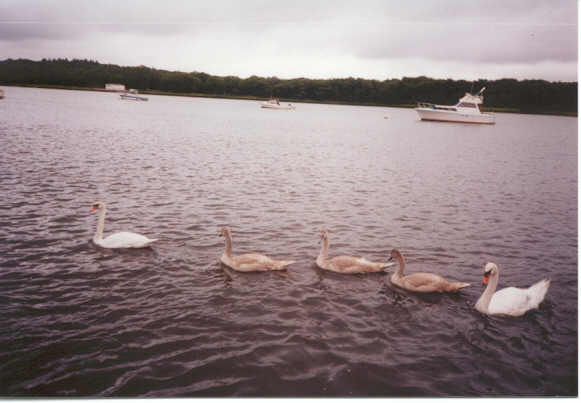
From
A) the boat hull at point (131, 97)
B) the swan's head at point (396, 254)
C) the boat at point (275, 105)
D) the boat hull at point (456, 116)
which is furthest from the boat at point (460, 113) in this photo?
the boat hull at point (131, 97)

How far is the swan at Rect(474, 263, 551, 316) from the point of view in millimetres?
7844

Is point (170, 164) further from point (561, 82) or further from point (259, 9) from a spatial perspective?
point (561, 82)

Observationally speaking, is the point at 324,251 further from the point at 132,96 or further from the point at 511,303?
the point at 132,96

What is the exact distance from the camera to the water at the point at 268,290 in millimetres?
5883

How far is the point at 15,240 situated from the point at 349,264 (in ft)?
27.5

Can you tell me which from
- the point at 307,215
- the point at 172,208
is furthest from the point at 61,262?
the point at 307,215

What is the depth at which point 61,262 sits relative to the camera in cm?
901

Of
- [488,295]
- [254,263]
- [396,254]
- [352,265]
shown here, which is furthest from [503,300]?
[254,263]

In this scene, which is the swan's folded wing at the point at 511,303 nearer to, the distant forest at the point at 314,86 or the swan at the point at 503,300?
the swan at the point at 503,300

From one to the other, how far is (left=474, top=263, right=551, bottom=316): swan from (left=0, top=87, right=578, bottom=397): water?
0.25 metres

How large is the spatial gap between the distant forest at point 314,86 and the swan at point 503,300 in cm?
343

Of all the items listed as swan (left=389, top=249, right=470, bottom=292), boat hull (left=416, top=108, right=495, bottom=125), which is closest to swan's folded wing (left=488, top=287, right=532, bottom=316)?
swan (left=389, top=249, right=470, bottom=292)

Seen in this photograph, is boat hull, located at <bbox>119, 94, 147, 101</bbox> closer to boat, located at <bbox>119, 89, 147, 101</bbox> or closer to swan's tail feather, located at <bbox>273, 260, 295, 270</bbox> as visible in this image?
boat, located at <bbox>119, 89, 147, 101</bbox>

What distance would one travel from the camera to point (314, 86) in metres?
98.3
